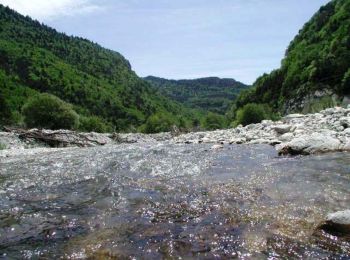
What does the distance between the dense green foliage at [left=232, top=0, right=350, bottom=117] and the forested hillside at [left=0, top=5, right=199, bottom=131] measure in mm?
31557

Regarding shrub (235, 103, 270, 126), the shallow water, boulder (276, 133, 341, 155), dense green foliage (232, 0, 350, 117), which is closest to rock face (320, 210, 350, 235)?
the shallow water

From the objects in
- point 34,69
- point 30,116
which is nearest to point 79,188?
point 30,116

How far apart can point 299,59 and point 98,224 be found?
10164 centimetres

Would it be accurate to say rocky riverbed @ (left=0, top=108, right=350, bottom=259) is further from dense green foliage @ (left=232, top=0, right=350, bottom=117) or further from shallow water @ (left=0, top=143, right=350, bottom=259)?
dense green foliage @ (left=232, top=0, right=350, bottom=117)

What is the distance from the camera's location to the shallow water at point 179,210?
653 cm

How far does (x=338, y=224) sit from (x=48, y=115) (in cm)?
5098

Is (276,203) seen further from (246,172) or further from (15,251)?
(15,251)

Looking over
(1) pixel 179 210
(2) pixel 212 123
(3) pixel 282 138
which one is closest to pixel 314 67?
(2) pixel 212 123

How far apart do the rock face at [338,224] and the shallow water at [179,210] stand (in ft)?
0.80

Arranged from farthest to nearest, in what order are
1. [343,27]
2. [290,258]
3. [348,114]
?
[343,27]
[348,114]
[290,258]

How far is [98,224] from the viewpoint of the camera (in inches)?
→ 319

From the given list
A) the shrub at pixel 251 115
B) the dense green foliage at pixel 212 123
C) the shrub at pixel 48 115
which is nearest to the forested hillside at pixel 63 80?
the dense green foliage at pixel 212 123

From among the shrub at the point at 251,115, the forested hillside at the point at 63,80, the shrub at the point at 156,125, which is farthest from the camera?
the forested hillside at the point at 63,80

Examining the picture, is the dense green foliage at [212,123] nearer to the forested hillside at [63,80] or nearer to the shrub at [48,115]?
the forested hillside at [63,80]
